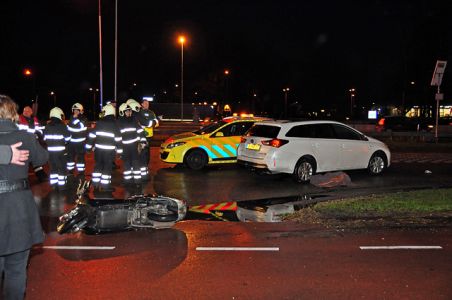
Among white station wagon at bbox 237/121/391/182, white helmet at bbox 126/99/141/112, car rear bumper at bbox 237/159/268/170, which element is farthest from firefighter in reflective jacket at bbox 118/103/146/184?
white station wagon at bbox 237/121/391/182

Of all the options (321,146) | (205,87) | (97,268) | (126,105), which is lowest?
(97,268)

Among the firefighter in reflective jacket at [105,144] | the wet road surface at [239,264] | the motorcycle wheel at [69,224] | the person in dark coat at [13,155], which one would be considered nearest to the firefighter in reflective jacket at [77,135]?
the firefighter in reflective jacket at [105,144]

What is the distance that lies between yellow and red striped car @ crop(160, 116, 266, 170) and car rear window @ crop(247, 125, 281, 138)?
1871 mm

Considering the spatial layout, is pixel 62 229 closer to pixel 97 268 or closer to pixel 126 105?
pixel 97 268

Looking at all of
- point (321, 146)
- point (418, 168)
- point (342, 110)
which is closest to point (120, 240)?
point (321, 146)

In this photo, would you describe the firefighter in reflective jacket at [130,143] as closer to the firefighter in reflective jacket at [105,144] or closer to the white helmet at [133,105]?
the white helmet at [133,105]

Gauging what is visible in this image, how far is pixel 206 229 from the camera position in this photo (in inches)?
322

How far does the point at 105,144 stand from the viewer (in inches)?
436

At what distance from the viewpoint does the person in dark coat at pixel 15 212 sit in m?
4.02

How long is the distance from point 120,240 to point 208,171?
311 inches

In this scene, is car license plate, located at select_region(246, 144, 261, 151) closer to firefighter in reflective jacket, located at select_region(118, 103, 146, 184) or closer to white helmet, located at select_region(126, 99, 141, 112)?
firefighter in reflective jacket, located at select_region(118, 103, 146, 184)

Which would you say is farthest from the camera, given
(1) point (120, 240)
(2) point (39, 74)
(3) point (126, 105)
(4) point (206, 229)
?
(2) point (39, 74)

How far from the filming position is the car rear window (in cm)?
1299

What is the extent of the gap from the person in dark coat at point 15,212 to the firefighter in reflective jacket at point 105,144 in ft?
22.3
